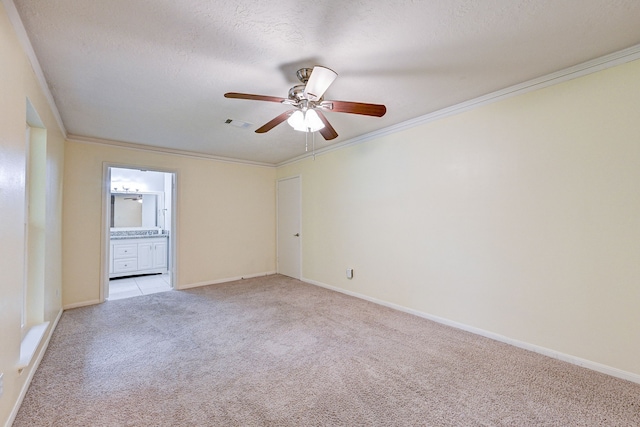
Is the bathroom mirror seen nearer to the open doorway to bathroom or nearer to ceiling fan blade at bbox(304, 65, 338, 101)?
the open doorway to bathroom

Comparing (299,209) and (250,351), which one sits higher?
(299,209)

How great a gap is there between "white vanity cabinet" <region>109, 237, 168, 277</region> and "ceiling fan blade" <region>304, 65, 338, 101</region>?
522 cm

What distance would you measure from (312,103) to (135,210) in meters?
5.61

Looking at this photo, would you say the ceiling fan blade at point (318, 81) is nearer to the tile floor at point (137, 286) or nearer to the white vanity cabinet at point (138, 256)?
the tile floor at point (137, 286)

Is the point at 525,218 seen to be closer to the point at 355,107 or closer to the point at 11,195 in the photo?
the point at 355,107

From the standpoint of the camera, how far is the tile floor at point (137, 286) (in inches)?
171

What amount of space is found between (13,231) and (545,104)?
390 centimetres

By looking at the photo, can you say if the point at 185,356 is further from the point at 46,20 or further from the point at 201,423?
the point at 46,20

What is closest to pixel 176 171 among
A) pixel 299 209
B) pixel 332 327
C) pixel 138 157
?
pixel 138 157

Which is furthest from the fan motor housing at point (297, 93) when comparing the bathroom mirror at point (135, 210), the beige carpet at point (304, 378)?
the bathroom mirror at point (135, 210)

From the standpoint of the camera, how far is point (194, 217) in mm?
4727

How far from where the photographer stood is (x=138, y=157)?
14.0 feet

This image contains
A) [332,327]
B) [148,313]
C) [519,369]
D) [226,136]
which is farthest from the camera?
[226,136]

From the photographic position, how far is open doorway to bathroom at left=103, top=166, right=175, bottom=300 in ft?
17.6
